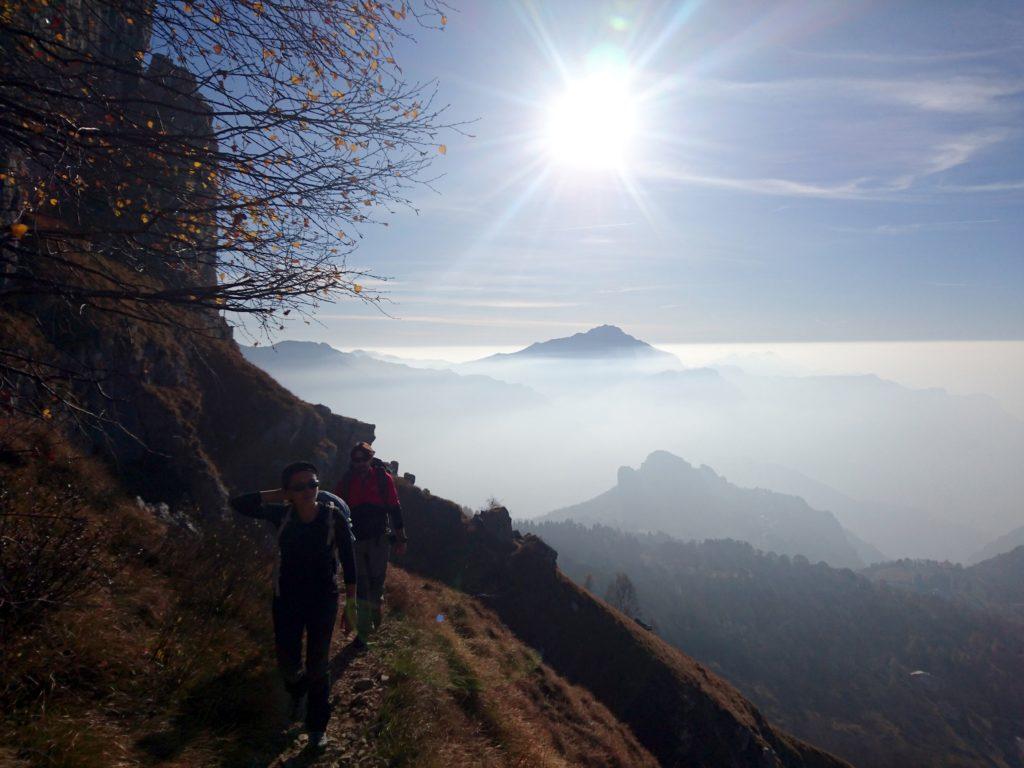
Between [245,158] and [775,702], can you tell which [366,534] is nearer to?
[245,158]

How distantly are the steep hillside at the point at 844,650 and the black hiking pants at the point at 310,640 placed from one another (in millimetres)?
88301

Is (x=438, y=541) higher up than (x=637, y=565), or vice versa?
(x=438, y=541)

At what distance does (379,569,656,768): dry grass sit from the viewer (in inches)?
231

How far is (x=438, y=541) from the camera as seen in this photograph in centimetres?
2220

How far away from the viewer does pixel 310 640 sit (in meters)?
4.91

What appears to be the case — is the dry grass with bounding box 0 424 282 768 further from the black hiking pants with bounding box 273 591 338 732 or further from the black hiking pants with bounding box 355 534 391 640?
the black hiking pants with bounding box 355 534 391 640

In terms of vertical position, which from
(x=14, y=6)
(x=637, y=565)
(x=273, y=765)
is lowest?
(x=637, y=565)

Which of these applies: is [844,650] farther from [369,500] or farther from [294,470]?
[294,470]

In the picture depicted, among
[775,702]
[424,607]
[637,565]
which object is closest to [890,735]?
[775,702]

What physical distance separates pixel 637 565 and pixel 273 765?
196930mm

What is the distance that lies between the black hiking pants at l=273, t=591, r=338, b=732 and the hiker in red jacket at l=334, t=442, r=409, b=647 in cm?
278

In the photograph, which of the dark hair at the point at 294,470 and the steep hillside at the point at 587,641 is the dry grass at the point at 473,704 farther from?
the steep hillside at the point at 587,641

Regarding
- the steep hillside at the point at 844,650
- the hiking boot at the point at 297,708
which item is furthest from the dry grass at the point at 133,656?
the steep hillside at the point at 844,650

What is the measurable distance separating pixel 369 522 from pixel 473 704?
10.7 feet
